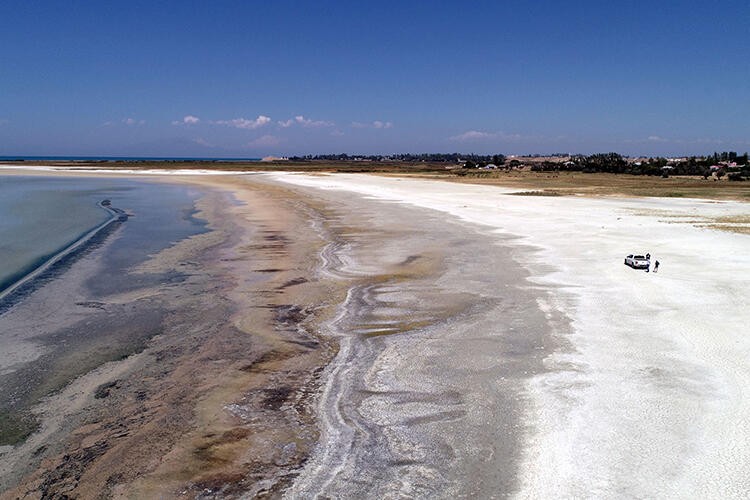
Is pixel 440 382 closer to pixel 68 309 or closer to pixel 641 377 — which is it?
pixel 641 377

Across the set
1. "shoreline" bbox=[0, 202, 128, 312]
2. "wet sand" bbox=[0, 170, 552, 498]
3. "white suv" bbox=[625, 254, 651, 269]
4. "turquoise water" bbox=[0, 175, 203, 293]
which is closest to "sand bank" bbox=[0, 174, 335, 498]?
"wet sand" bbox=[0, 170, 552, 498]

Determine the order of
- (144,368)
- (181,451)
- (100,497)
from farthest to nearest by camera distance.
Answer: (144,368) < (181,451) < (100,497)

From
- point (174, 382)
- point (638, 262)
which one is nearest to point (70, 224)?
point (174, 382)

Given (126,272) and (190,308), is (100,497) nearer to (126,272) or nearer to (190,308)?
(190,308)

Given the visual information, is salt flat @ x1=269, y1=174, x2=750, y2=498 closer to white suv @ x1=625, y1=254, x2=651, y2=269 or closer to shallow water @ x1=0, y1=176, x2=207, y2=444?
white suv @ x1=625, y1=254, x2=651, y2=269

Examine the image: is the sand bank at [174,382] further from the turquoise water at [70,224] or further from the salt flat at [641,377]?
the turquoise water at [70,224]

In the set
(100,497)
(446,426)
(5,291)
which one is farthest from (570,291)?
(5,291)
